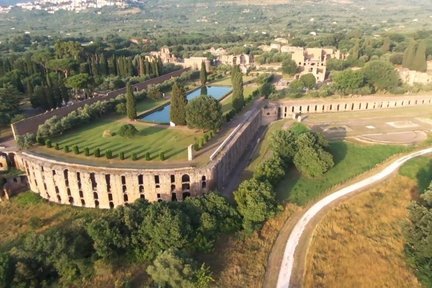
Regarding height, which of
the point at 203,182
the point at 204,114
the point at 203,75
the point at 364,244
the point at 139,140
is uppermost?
the point at 204,114

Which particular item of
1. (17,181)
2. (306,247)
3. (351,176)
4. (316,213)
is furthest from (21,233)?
(351,176)

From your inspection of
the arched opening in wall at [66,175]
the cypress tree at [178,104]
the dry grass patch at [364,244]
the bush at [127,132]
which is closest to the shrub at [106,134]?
the bush at [127,132]

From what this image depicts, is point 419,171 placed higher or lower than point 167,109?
lower

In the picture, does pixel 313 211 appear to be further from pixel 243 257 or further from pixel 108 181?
pixel 108 181

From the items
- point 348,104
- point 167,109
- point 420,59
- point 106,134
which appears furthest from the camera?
point 420,59

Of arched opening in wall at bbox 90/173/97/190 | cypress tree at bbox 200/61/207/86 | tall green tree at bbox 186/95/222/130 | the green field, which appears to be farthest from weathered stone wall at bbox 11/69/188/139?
tall green tree at bbox 186/95/222/130

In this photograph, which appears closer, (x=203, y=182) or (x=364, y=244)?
(x=364, y=244)

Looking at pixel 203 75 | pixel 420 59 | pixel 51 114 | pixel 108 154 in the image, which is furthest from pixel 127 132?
pixel 420 59
